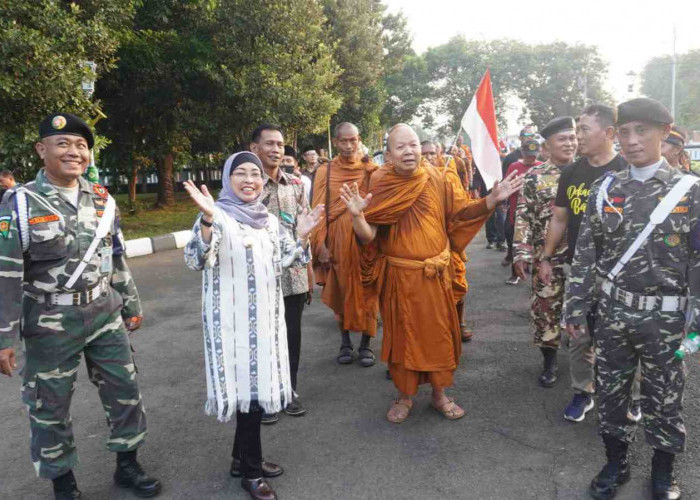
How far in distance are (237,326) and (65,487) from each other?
121cm

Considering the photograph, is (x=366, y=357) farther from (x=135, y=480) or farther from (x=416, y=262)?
(x=135, y=480)

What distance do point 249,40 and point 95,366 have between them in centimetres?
1242

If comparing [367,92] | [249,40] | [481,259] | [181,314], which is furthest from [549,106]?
[181,314]

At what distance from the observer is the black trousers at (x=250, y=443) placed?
110 inches

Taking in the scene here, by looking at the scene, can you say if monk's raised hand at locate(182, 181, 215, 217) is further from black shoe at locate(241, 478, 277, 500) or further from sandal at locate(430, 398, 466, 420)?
sandal at locate(430, 398, 466, 420)

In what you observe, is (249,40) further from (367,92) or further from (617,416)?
(617,416)

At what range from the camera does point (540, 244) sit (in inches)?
164

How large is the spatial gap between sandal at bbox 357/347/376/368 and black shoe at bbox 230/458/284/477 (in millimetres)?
1739

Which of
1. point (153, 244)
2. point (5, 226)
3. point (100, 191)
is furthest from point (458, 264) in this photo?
point (153, 244)

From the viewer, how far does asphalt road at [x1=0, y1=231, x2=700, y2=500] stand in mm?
2904

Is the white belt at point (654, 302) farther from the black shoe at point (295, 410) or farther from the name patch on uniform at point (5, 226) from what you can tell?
the name patch on uniform at point (5, 226)

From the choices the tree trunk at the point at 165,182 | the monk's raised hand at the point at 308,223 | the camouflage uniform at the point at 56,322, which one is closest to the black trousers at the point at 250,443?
the camouflage uniform at the point at 56,322

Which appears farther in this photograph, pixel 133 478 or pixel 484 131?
pixel 484 131

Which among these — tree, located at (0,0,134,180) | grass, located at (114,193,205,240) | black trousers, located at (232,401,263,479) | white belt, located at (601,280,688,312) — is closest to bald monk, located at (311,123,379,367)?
black trousers, located at (232,401,263,479)
